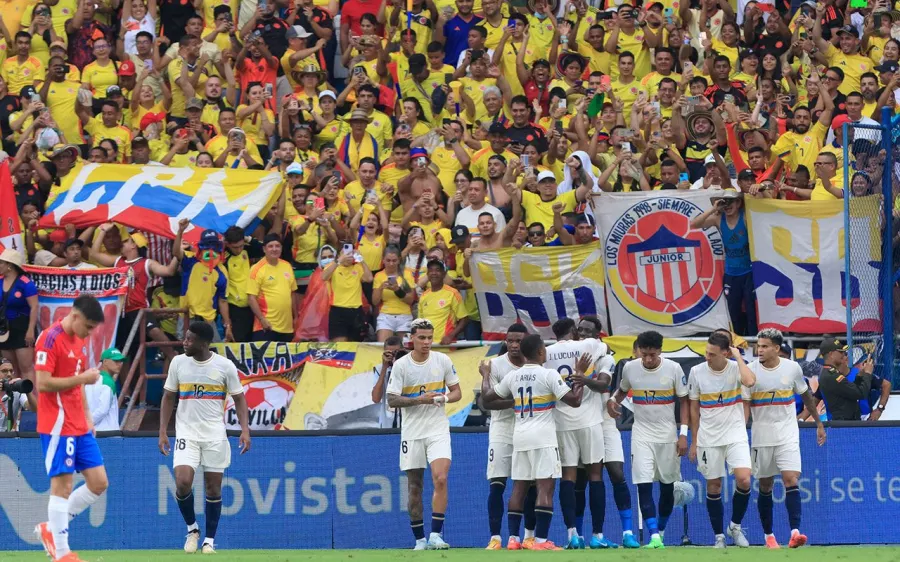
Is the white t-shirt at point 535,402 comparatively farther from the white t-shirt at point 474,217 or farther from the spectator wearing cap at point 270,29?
the spectator wearing cap at point 270,29

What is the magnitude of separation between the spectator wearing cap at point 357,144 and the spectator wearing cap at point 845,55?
6466mm

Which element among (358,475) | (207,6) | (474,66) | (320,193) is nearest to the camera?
(358,475)

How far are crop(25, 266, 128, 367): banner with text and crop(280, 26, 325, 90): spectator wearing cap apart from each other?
5583mm

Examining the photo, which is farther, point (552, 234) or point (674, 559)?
point (552, 234)

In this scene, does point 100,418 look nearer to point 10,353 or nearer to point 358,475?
point 10,353

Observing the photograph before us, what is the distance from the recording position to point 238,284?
18859mm

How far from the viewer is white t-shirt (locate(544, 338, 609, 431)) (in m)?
13.9

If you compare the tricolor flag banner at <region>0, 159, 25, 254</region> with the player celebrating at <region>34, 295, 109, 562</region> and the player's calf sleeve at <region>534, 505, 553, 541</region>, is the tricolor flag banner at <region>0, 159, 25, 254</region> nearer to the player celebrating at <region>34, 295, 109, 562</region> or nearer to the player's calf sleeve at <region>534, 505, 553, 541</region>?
the player celebrating at <region>34, 295, 109, 562</region>

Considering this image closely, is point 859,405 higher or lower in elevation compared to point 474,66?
lower

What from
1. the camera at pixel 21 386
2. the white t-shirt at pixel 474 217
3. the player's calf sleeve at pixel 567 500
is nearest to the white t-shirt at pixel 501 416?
the player's calf sleeve at pixel 567 500

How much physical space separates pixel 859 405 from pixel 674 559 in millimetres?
5232

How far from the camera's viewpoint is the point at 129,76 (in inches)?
871

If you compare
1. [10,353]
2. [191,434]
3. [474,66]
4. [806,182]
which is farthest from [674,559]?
[474,66]

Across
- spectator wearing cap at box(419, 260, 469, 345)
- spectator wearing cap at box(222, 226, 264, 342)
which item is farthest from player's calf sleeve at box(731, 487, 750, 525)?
spectator wearing cap at box(222, 226, 264, 342)
